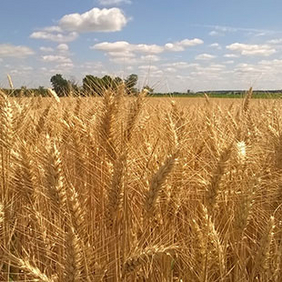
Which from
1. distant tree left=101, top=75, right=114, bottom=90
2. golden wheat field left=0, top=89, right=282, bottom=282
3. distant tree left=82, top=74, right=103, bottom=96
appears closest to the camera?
golden wheat field left=0, top=89, right=282, bottom=282

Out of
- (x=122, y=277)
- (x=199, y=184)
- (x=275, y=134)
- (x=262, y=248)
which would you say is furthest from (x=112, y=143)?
(x=275, y=134)

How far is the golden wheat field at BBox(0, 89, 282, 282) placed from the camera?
1.36 meters

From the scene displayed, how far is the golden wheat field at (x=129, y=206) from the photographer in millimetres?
1358

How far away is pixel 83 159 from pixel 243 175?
2.54 ft

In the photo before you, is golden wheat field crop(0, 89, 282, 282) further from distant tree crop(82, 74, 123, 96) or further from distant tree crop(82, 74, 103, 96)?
distant tree crop(82, 74, 103, 96)

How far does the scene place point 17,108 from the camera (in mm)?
2180

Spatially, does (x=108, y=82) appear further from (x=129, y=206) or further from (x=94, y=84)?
(x=129, y=206)

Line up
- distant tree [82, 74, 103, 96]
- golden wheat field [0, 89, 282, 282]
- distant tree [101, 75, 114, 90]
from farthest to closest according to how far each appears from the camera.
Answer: distant tree [82, 74, 103, 96] < distant tree [101, 75, 114, 90] < golden wheat field [0, 89, 282, 282]

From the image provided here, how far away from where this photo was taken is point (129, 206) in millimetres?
1584

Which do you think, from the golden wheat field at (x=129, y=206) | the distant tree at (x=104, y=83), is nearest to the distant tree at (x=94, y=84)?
the distant tree at (x=104, y=83)

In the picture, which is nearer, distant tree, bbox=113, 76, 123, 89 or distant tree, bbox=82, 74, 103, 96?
distant tree, bbox=113, 76, 123, 89

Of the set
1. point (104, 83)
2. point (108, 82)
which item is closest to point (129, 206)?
point (108, 82)

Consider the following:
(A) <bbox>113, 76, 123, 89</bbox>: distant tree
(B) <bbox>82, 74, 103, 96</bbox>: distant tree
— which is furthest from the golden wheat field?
(B) <bbox>82, 74, 103, 96</bbox>: distant tree

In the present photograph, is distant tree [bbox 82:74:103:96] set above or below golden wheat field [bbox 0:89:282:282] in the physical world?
above
